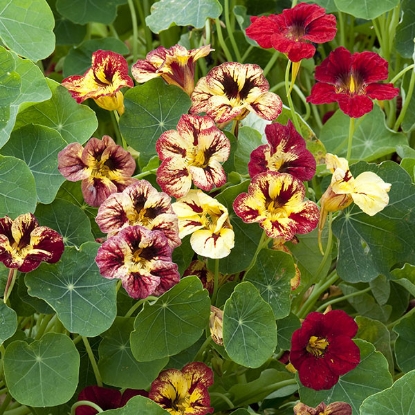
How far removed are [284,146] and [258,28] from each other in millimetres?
206

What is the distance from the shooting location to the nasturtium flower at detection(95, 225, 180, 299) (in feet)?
3.40

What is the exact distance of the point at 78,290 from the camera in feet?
3.77

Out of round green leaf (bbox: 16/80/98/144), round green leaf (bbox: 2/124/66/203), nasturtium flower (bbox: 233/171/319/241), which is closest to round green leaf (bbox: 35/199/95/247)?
round green leaf (bbox: 2/124/66/203)

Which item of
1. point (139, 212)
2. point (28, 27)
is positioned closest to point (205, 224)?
point (139, 212)

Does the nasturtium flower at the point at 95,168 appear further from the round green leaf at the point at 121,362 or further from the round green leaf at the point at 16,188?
the round green leaf at the point at 121,362

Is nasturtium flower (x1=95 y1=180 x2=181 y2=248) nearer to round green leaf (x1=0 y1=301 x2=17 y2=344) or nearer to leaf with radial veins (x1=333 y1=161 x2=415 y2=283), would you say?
round green leaf (x1=0 y1=301 x2=17 y2=344)

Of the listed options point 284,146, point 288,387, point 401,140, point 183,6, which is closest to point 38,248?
point 284,146

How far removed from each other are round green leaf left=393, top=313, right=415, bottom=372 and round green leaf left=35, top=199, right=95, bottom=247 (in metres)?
0.48

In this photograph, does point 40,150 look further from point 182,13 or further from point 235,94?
point 182,13

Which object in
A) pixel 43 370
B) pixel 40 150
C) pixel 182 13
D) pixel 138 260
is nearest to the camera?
pixel 138 260

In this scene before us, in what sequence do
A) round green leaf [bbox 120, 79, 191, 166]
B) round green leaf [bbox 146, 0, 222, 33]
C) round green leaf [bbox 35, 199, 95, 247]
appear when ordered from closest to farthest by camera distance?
1. round green leaf [bbox 35, 199, 95, 247]
2. round green leaf [bbox 120, 79, 191, 166]
3. round green leaf [bbox 146, 0, 222, 33]

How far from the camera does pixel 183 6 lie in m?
1.53

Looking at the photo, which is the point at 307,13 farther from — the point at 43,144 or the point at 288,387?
the point at 288,387

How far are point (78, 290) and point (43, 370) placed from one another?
0.12 metres
